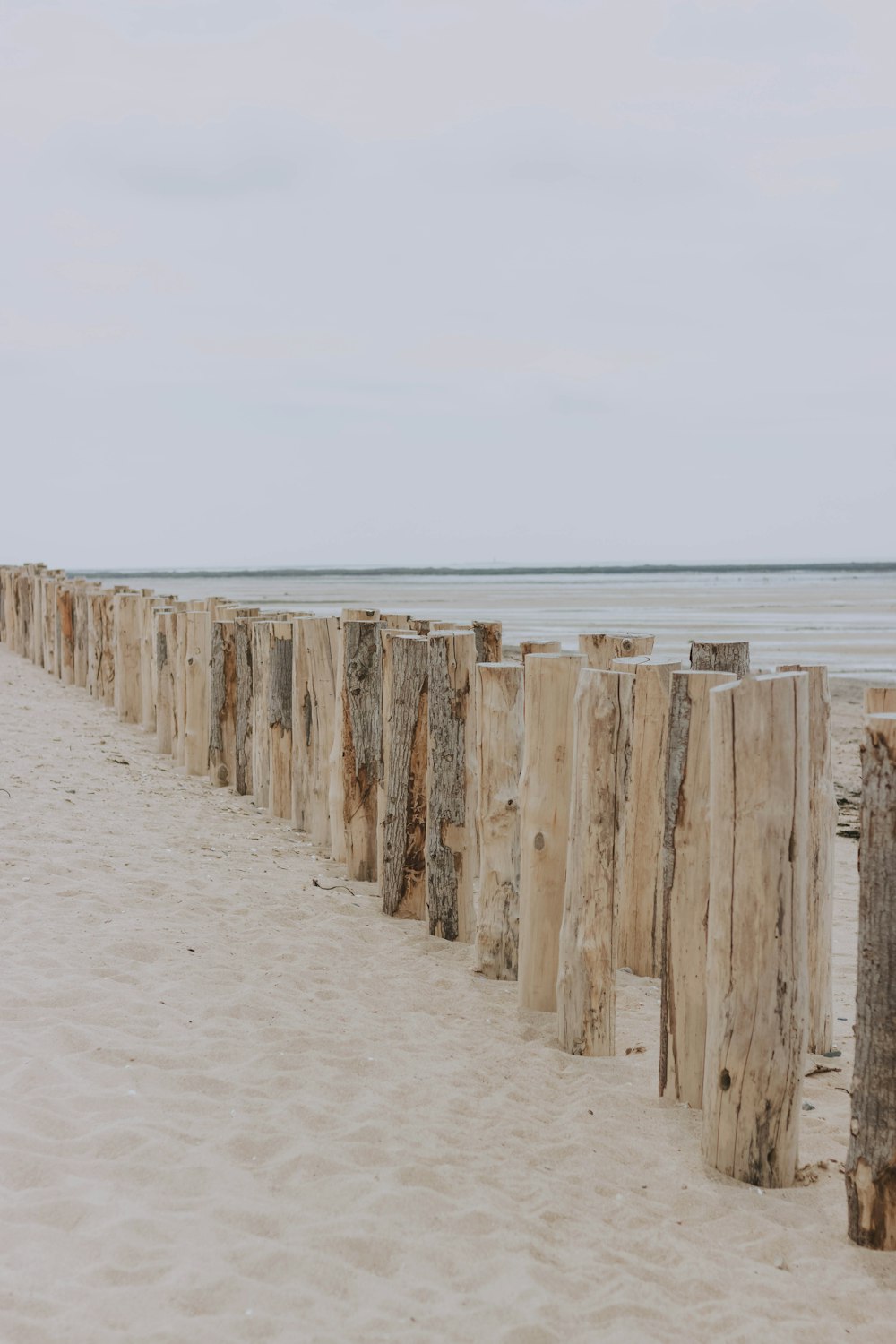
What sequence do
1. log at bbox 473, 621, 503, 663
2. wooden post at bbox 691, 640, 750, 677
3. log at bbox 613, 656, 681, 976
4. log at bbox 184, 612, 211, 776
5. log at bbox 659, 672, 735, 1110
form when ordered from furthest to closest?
1. log at bbox 184, 612, 211, 776
2. log at bbox 473, 621, 503, 663
3. log at bbox 613, 656, 681, 976
4. wooden post at bbox 691, 640, 750, 677
5. log at bbox 659, 672, 735, 1110

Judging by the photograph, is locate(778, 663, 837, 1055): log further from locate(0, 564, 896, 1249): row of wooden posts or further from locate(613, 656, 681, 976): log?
locate(613, 656, 681, 976): log

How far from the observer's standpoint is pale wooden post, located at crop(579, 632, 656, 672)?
4891mm

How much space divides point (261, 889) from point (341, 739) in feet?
2.81

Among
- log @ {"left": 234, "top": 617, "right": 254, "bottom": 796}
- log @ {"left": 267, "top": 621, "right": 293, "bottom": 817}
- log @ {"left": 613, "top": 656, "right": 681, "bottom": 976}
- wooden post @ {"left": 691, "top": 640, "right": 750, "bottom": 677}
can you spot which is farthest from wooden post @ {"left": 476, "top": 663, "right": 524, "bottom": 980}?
log @ {"left": 234, "top": 617, "right": 254, "bottom": 796}

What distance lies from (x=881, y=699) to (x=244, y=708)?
474 cm

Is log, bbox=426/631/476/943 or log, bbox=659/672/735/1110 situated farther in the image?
log, bbox=426/631/476/943

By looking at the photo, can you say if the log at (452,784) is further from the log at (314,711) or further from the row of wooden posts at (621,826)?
the log at (314,711)

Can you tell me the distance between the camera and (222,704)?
7379 millimetres

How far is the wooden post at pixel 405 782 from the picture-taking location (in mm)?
4957

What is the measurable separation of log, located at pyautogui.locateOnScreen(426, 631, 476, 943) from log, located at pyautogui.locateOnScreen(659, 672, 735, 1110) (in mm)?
1420

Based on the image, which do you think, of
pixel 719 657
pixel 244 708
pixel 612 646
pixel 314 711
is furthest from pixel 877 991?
pixel 244 708

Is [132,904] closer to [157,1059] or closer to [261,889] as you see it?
[261,889]

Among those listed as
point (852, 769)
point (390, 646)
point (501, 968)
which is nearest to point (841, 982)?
point (501, 968)

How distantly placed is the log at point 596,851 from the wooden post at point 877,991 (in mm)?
1105
